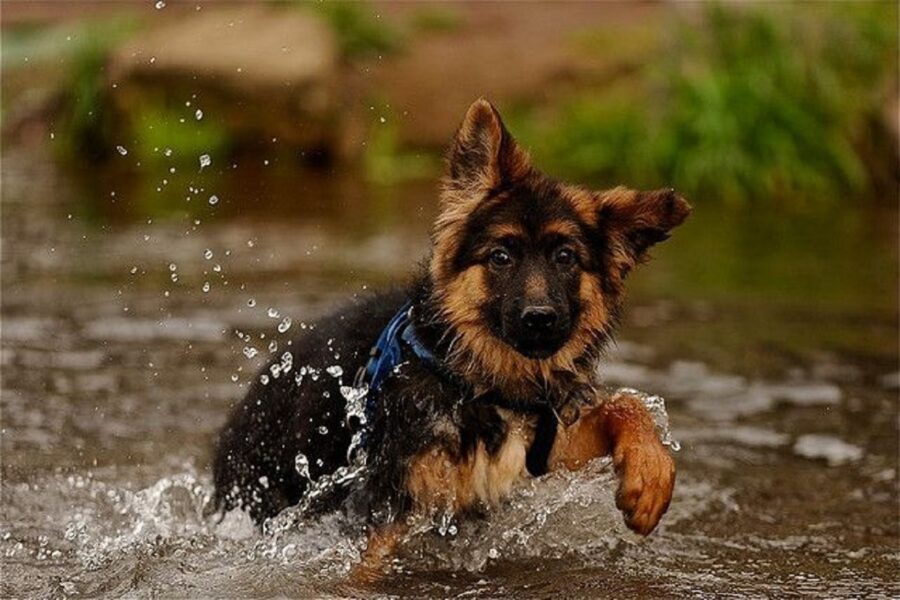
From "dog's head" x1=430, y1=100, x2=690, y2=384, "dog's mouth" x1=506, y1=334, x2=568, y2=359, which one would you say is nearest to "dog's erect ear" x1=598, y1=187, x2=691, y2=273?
"dog's head" x1=430, y1=100, x2=690, y2=384

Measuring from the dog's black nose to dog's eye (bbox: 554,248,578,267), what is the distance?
277 mm

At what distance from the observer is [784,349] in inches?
375

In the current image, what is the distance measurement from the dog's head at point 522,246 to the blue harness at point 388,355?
0.14m

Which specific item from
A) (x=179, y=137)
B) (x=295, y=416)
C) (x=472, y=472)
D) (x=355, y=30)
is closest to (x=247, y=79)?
(x=179, y=137)

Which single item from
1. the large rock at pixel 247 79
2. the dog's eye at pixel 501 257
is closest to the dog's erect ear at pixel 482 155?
the dog's eye at pixel 501 257

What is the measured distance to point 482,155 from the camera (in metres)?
5.39

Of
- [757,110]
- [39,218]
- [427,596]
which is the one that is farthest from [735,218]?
[427,596]

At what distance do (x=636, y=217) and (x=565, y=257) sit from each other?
0.34m

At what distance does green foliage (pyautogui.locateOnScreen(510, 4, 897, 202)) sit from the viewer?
1602 centimetres

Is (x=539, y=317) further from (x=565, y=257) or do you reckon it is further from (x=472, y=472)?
(x=472, y=472)

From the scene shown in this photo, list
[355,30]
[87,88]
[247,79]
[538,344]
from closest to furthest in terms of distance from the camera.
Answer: [538,344] < [247,79] < [87,88] < [355,30]

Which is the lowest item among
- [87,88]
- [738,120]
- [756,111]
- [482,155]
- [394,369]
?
[394,369]

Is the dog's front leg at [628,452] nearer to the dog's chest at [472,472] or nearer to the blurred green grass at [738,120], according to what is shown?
the dog's chest at [472,472]

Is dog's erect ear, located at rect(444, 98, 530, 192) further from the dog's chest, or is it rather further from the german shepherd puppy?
the dog's chest
